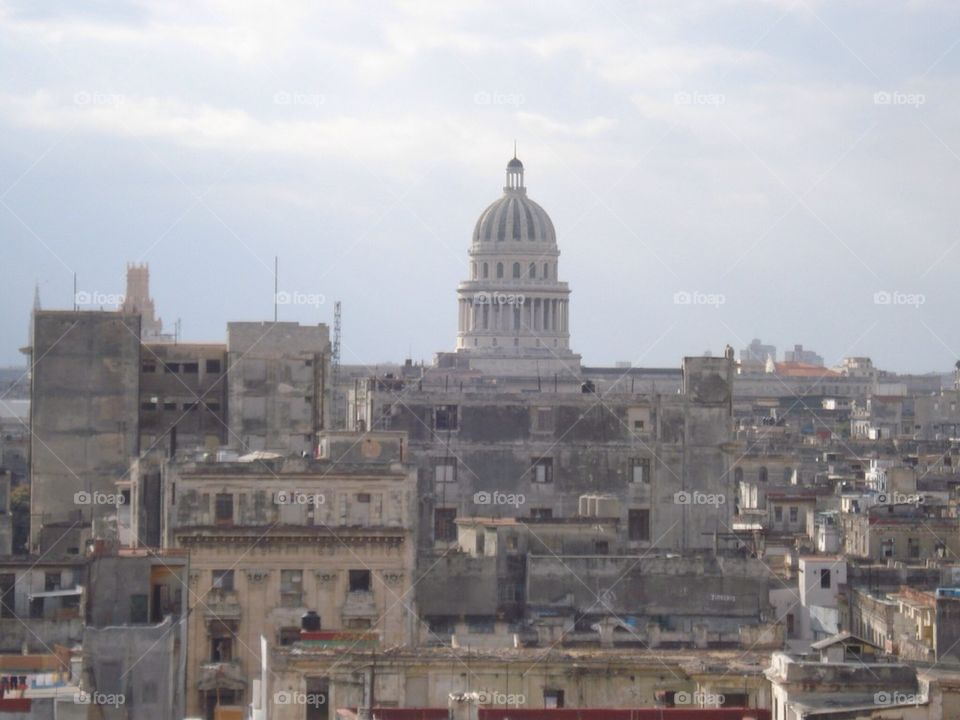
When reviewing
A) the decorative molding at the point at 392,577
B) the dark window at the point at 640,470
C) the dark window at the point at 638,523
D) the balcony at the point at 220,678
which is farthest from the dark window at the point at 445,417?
the balcony at the point at 220,678

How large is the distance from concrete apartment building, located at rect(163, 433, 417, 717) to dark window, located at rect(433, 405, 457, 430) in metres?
19.0

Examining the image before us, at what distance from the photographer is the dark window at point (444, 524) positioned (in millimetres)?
85000

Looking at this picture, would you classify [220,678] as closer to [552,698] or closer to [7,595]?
[7,595]

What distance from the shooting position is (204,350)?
93.0 meters

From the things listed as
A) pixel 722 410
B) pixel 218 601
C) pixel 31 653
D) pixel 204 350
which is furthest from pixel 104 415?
pixel 31 653

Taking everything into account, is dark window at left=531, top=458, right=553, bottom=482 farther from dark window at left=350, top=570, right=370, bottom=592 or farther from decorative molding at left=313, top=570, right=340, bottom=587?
decorative molding at left=313, top=570, right=340, bottom=587

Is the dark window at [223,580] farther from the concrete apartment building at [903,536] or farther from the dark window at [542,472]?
the concrete apartment building at [903,536]

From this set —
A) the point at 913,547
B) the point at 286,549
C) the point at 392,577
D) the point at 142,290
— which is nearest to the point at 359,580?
the point at 392,577

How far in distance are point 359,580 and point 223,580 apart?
3.13 m

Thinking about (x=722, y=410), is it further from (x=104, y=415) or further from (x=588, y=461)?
(x=104, y=415)

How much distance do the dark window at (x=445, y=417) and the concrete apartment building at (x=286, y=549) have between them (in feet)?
62.3

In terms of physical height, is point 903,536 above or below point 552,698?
above

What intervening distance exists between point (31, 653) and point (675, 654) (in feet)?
42.5

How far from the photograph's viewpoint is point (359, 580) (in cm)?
6669
